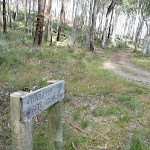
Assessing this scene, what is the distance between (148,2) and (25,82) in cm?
1962

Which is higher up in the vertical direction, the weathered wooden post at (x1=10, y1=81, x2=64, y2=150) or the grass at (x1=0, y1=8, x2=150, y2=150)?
the weathered wooden post at (x1=10, y1=81, x2=64, y2=150)

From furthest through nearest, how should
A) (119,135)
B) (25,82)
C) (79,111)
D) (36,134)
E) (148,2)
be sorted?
(148,2) → (25,82) → (79,111) → (119,135) → (36,134)

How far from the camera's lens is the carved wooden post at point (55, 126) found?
2364mm

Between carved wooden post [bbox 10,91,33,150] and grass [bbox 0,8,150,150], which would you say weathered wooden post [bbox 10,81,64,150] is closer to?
carved wooden post [bbox 10,91,33,150]

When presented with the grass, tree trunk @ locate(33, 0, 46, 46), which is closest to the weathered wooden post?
the grass

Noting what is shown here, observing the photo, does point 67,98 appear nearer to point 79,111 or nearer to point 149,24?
point 79,111

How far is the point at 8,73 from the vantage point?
223 inches

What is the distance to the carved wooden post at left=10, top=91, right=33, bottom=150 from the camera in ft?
5.15

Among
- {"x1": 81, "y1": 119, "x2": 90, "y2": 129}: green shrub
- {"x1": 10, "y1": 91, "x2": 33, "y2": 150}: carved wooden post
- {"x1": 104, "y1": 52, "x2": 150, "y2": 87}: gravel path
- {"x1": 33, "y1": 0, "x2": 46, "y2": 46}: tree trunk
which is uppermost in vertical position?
{"x1": 33, "y1": 0, "x2": 46, "y2": 46}: tree trunk

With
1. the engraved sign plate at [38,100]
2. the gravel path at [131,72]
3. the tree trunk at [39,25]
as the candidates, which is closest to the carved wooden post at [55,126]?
the engraved sign plate at [38,100]

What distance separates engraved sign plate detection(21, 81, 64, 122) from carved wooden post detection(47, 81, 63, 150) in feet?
0.63

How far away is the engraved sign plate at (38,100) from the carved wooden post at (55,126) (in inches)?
7.6

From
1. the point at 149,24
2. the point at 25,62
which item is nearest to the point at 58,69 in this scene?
the point at 25,62

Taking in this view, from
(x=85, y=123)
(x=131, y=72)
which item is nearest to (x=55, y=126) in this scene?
(x=85, y=123)
